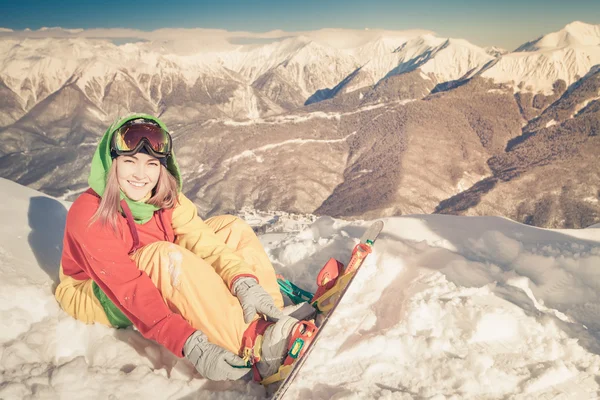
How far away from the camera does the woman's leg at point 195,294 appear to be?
8.86 ft

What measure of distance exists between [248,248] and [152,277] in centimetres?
118

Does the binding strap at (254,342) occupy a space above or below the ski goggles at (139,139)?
below

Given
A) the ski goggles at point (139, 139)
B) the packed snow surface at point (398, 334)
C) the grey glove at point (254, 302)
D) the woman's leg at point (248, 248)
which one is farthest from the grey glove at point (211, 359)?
the ski goggles at point (139, 139)

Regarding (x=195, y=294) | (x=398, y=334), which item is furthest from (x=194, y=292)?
(x=398, y=334)

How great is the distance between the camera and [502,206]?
437 feet

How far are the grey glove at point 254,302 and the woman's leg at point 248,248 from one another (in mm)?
611

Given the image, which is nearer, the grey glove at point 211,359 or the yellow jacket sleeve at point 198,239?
the grey glove at point 211,359

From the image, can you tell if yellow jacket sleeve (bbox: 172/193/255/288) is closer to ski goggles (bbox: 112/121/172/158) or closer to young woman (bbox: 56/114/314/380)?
young woman (bbox: 56/114/314/380)

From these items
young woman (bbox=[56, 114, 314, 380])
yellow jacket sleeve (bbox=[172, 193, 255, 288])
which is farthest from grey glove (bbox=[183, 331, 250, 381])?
yellow jacket sleeve (bbox=[172, 193, 255, 288])

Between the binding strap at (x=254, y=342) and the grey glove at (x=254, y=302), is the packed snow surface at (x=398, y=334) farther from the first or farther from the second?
the grey glove at (x=254, y=302)

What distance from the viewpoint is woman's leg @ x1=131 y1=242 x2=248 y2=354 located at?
2701 millimetres

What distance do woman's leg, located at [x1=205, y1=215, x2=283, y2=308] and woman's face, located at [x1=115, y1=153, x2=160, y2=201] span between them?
1.09 meters

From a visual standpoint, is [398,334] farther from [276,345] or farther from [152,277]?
[152,277]

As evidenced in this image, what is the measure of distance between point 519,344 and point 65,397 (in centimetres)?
355
